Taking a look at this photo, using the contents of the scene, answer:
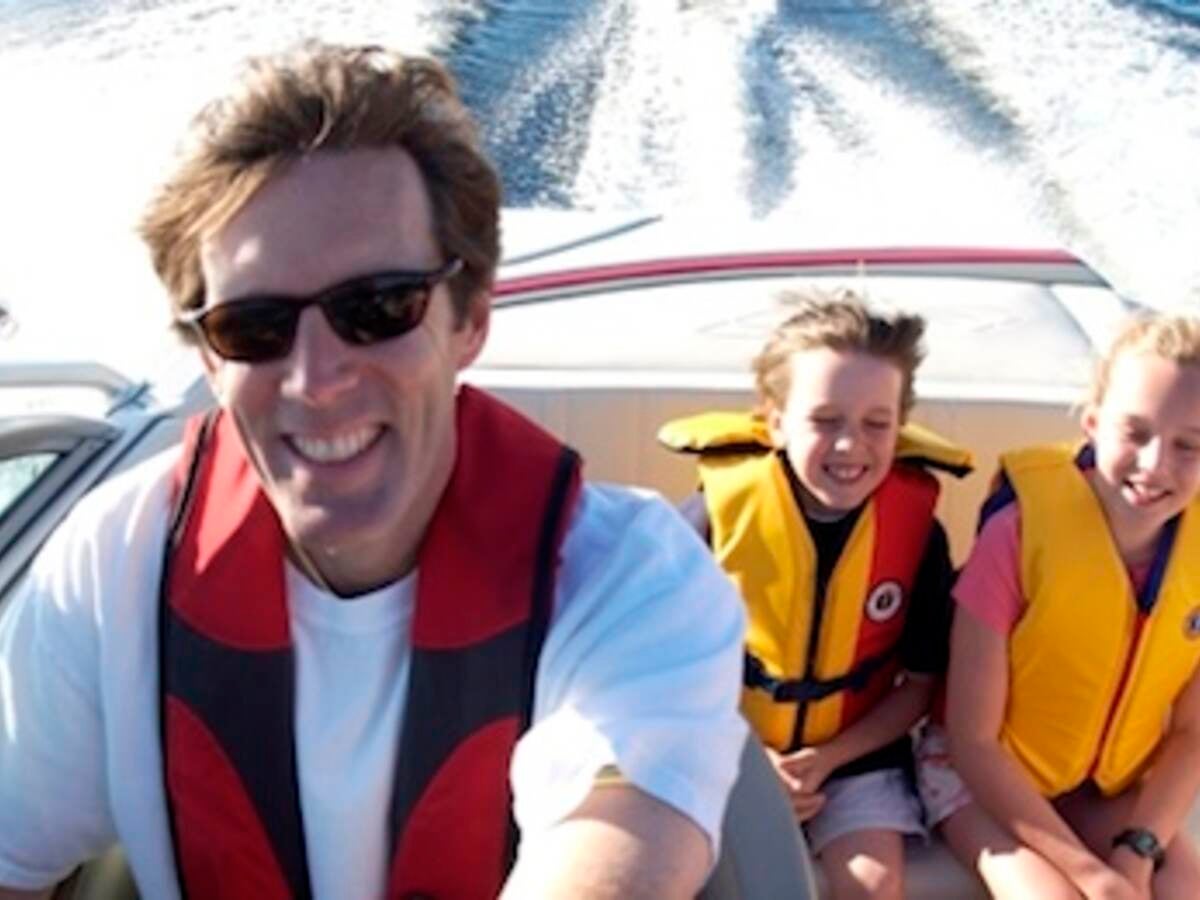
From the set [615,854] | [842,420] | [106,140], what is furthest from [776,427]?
[106,140]

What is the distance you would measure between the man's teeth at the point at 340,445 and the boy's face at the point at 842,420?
0.91 meters

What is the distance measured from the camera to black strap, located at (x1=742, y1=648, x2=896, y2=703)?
2.00 m

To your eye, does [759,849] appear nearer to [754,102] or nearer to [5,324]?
[5,324]

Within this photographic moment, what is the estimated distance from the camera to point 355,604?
115 cm

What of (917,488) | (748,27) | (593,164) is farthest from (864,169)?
(917,488)

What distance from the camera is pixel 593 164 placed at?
4969mm

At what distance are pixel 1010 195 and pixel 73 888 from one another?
13.5 feet

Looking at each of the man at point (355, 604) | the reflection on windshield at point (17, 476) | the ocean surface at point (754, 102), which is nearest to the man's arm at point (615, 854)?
the man at point (355, 604)

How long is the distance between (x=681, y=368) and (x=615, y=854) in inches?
57.0

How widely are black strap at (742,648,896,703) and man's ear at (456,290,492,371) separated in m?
0.90

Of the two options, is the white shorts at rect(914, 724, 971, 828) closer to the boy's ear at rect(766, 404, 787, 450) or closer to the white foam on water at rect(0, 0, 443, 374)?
the boy's ear at rect(766, 404, 787, 450)

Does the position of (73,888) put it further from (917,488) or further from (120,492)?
(917,488)

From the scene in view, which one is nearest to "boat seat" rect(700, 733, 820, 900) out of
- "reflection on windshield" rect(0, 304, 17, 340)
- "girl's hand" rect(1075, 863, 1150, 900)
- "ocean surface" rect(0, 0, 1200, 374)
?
"girl's hand" rect(1075, 863, 1150, 900)

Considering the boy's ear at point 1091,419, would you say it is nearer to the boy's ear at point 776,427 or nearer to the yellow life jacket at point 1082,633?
the yellow life jacket at point 1082,633
